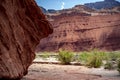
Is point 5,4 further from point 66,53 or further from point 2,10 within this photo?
point 66,53

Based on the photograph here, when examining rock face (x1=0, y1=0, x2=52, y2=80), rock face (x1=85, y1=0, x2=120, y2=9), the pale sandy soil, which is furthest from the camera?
rock face (x1=85, y1=0, x2=120, y2=9)

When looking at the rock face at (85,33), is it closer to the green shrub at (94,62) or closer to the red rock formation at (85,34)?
the red rock formation at (85,34)

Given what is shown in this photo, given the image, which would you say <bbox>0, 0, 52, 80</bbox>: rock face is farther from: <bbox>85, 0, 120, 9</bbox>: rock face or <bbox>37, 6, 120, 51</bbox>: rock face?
<bbox>85, 0, 120, 9</bbox>: rock face

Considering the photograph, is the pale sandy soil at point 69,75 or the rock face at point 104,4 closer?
the pale sandy soil at point 69,75

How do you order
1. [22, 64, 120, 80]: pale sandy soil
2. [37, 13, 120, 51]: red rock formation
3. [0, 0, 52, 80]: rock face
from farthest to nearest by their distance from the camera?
[37, 13, 120, 51]: red rock formation, [22, 64, 120, 80]: pale sandy soil, [0, 0, 52, 80]: rock face

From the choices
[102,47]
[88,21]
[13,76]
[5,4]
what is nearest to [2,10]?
[5,4]

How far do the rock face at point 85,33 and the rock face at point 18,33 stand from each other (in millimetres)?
68431

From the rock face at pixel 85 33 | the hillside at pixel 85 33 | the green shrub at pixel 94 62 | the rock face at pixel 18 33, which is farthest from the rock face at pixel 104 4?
the rock face at pixel 18 33

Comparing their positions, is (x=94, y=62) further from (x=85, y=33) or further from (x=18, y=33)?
(x=85, y=33)

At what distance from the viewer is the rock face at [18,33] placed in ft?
26.8

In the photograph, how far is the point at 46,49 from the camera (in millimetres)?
87375

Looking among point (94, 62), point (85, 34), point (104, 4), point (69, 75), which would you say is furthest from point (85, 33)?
point (104, 4)

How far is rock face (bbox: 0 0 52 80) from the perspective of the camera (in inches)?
322

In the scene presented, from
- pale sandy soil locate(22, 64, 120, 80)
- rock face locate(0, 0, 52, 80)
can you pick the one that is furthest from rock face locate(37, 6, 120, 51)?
→ rock face locate(0, 0, 52, 80)
